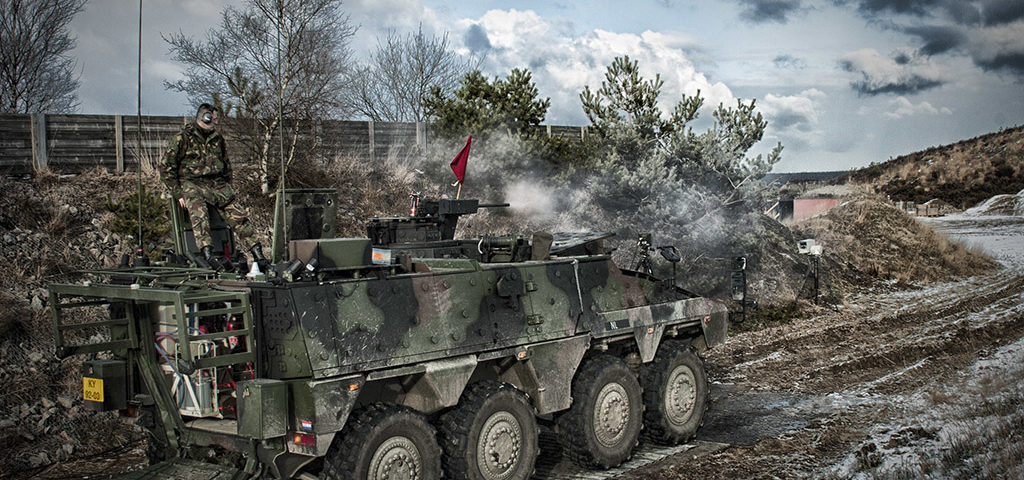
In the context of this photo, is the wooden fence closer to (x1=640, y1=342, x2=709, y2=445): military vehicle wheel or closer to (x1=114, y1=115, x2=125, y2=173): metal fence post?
(x1=114, y1=115, x2=125, y2=173): metal fence post

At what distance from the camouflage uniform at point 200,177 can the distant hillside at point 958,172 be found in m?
34.2

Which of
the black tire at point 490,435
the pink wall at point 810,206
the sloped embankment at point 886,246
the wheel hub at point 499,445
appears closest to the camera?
the black tire at point 490,435

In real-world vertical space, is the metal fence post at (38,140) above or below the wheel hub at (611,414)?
above

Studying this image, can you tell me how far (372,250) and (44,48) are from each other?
18.7 metres

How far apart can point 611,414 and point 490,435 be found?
154 cm

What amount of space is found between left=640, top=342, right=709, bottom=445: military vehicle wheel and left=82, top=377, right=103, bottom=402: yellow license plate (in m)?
4.83

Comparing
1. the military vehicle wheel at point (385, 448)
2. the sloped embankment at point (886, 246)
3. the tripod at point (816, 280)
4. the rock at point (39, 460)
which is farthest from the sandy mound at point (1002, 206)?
the rock at point (39, 460)

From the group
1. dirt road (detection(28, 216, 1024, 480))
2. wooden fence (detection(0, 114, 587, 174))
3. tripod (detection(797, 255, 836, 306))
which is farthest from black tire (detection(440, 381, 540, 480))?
tripod (detection(797, 255, 836, 306))

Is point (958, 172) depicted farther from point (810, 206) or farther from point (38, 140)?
point (38, 140)

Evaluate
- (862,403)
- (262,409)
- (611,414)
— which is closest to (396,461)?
(262,409)

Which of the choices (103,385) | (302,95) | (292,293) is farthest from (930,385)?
(302,95)

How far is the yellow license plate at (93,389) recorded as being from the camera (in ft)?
22.0

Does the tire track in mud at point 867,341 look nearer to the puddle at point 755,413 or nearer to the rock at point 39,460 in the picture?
the puddle at point 755,413

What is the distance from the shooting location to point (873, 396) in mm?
10289
